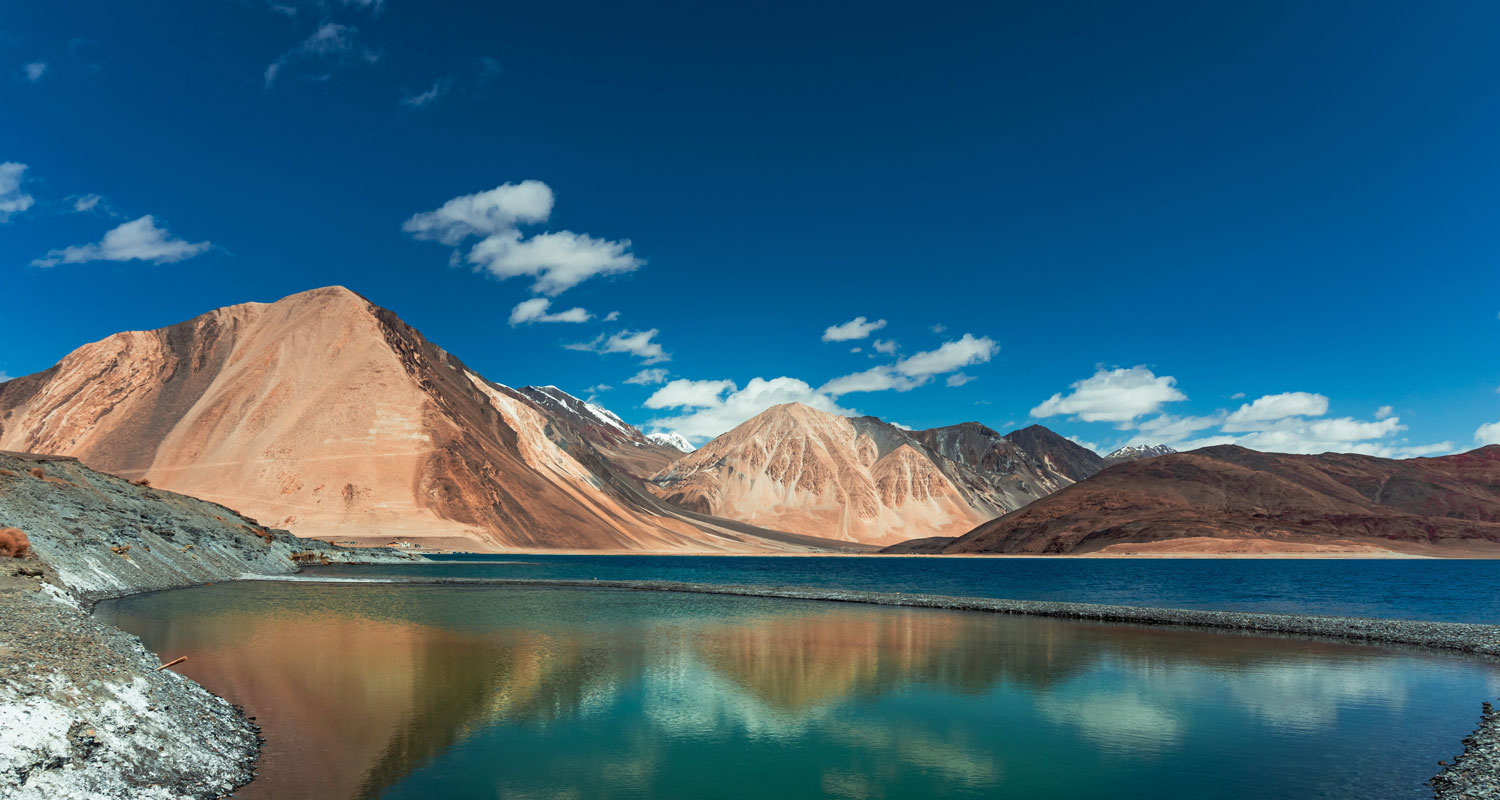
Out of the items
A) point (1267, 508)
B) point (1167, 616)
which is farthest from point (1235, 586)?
point (1267, 508)

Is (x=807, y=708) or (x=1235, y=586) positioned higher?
(x=1235, y=586)

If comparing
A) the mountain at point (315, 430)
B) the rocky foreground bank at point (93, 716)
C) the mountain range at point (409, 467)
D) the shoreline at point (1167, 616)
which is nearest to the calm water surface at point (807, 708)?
the rocky foreground bank at point (93, 716)

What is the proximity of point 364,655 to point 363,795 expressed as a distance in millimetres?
14525

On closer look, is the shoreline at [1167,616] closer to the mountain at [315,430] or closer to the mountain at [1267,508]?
the mountain at [315,430]

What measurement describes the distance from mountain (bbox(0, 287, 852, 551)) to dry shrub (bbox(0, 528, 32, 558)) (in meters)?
93.2

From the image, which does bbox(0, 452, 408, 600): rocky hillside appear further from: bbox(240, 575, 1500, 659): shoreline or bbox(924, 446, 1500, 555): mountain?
bbox(924, 446, 1500, 555): mountain

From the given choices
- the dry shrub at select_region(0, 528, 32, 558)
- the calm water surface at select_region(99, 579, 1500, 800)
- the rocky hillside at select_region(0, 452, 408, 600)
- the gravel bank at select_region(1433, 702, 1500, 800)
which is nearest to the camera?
the gravel bank at select_region(1433, 702, 1500, 800)

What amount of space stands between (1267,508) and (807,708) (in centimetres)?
15098

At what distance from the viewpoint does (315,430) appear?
136 meters

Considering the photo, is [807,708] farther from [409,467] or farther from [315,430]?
[315,430]

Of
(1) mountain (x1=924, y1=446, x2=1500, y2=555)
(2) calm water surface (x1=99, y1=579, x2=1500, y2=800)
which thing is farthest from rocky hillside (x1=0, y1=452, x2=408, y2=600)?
(1) mountain (x1=924, y1=446, x2=1500, y2=555)

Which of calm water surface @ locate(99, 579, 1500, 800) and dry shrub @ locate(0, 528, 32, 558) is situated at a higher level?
dry shrub @ locate(0, 528, 32, 558)

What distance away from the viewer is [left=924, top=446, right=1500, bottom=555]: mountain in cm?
12862

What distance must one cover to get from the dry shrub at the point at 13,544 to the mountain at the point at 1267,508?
131688 millimetres
